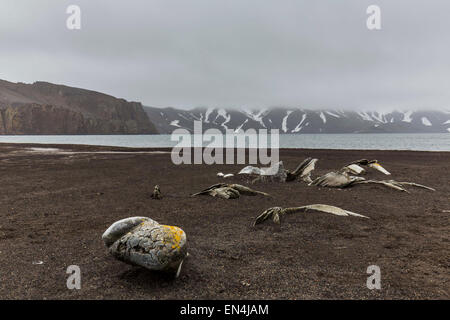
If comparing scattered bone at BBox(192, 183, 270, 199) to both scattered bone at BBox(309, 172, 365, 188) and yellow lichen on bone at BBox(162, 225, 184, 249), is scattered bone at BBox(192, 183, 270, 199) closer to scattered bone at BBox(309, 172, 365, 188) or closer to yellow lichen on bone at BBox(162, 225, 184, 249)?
scattered bone at BBox(309, 172, 365, 188)

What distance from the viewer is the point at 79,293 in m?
4.64

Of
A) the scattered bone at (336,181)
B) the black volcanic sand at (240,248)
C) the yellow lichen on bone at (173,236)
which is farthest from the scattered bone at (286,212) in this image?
the scattered bone at (336,181)

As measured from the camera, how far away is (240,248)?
6.64m

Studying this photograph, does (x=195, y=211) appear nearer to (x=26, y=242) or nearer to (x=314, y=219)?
(x=314, y=219)

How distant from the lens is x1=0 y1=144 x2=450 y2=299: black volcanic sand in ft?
15.6

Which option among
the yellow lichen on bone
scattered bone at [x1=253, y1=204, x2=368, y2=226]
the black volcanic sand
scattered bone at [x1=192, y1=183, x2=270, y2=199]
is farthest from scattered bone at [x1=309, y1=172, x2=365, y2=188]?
the yellow lichen on bone

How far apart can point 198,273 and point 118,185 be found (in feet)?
39.7

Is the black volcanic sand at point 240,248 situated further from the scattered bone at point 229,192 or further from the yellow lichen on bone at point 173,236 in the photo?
the yellow lichen on bone at point 173,236

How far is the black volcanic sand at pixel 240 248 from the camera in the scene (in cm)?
475

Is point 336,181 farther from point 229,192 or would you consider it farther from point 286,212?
point 286,212

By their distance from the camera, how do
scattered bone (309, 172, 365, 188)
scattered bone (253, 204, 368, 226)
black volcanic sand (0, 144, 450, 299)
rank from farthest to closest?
scattered bone (309, 172, 365, 188)
scattered bone (253, 204, 368, 226)
black volcanic sand (0, 144, 450, 299)
